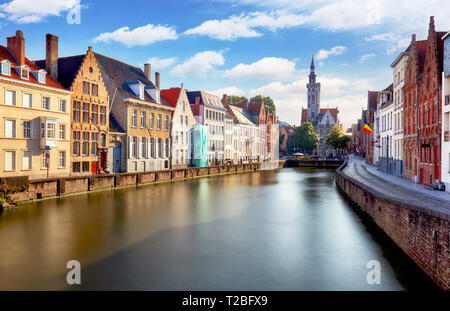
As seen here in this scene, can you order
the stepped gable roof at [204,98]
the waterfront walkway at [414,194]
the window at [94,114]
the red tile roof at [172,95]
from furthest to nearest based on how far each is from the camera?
the stepped gable roof at [204,98], the red tile roof at [172,95], the window at [94,114], the waterfront walkway at [414,194]

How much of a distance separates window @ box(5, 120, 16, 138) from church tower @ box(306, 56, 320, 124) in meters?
135

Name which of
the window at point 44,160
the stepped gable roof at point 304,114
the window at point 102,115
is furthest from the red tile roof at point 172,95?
the stepped gable roof at point 304,114

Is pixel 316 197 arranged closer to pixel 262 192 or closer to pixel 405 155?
pixel 262 192

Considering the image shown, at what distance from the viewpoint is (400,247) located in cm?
1478

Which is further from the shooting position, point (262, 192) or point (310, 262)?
point (262, 192)

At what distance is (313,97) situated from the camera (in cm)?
15588

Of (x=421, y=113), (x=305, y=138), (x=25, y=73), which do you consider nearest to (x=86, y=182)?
(x=25, y=73)

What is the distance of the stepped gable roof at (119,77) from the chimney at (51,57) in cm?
735

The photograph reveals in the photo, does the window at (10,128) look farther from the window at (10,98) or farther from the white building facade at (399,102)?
the white building facade at (399,102)

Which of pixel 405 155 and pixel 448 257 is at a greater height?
pixel 405 155

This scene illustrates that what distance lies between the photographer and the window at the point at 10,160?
98.6 ft

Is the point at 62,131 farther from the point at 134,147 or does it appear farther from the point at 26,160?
the point at 134,147
